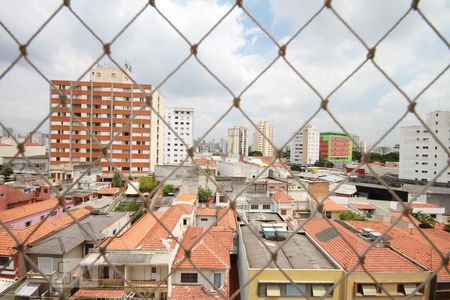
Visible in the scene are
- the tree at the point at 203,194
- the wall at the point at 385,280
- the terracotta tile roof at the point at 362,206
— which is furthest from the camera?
the tree at the point at 203,194

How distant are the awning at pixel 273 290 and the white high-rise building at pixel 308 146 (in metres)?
27.2

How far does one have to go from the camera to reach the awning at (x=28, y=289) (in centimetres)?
397

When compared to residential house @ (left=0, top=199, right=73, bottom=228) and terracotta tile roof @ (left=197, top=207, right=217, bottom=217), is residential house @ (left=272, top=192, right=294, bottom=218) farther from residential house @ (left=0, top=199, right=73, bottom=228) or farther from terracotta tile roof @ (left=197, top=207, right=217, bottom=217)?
residential house @ (left=0, top=199, right=73, bottom=228)

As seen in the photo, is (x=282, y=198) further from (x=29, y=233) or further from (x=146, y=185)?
(x=29, y=233)

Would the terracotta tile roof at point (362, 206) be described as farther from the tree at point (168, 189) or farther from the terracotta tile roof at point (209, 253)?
the tree at point (168, 189)

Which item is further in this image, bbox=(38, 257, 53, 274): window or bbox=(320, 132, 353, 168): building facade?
bbox=(320, 132, 353, 168): building facade

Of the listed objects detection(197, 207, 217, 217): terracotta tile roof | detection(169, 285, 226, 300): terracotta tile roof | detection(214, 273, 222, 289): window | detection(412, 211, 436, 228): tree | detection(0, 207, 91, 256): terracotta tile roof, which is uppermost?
detection(0, 207, 91, 256): terracotta tile roof

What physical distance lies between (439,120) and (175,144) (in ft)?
62.9

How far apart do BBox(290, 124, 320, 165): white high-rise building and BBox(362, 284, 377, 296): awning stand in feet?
88.3

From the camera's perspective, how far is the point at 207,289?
161 inches

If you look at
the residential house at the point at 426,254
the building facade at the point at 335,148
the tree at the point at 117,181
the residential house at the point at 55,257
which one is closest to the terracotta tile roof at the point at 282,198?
the residential house at the point at 426,254

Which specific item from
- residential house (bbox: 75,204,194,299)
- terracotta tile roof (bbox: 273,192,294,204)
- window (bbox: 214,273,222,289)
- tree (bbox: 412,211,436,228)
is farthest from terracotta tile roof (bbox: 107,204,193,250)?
tree (bbox: 412,211,436,228)

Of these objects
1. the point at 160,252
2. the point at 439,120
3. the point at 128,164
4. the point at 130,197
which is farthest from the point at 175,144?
the point at 160,252

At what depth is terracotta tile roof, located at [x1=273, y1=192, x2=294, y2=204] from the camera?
9312 millimetres
